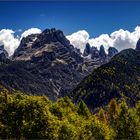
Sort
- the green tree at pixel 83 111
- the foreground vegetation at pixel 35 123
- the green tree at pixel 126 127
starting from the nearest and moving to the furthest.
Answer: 1. the foreground vegetation at pixel 35 123
2. the green tree at pixel 126 127
3. the green tree at pixel 83 111

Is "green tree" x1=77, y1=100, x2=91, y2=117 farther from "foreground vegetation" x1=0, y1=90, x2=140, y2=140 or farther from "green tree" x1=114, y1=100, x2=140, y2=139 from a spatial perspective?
"green tree" x1=114, y1=100, x2=140, y2=139

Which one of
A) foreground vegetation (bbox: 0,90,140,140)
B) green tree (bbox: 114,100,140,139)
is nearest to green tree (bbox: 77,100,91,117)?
foreground vegetation (bbox: 0,90,140,140)

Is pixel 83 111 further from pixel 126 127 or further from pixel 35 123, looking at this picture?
pixel 35 123

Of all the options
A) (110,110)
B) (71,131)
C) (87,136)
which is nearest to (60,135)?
(71,131)

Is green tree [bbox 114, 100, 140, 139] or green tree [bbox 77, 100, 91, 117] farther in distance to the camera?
green tree [bbox 77, 100, 91, 117]

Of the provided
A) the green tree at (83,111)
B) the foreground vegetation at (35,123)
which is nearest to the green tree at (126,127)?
the foreground vegetation at (35,123)

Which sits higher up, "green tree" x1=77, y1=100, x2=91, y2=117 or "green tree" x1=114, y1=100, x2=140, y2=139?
"green tree" x1=77, y1=100, x2=91, y2=117

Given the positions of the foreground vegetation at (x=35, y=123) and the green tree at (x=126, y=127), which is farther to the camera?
the green tree at (x=126, y=127)

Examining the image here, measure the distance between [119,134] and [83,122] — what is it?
951 centimetres

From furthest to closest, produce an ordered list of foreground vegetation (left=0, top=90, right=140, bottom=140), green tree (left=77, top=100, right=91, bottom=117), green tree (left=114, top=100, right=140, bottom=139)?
green tree (left=77, top=100, right=91, bottom=117)
green tree (left=114, top=100, right=140, bottom=139)
foreground vegetation (left=0, top=90, right=140, bottom=140)

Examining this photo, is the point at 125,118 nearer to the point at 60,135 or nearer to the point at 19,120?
the point at 60,135

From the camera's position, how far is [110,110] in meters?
156

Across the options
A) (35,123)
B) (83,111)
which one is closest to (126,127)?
(83,111)

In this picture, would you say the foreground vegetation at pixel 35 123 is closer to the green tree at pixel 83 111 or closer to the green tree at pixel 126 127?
the green tree at pixel 126 127
